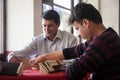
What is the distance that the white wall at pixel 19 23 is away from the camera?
12.2 ft

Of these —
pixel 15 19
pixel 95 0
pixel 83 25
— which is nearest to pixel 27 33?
pixel 15 19

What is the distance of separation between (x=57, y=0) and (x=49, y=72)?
3827 mm

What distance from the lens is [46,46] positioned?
2.66 metres

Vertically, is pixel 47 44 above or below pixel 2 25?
below

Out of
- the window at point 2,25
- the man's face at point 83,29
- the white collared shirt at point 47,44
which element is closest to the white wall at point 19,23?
the window at point 2,25

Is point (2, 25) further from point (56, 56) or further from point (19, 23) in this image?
point (56, 56)

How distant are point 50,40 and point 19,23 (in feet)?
4.20

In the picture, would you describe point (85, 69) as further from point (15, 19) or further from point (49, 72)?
point (15, 19)

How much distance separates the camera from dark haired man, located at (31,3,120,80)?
1.34 m

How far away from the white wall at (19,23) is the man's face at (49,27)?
3.64ft

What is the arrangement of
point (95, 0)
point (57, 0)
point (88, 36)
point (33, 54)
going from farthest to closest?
point (95, 0), point (57, 0), point (33, 54), point (88, 36)

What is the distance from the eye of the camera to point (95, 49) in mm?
1345

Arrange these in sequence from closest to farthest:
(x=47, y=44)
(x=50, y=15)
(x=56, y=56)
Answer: (x=56, y=56)
(x=50, y=15)
(x=47, y=44)

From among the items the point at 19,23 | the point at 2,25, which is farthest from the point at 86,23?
the point at 2,25
